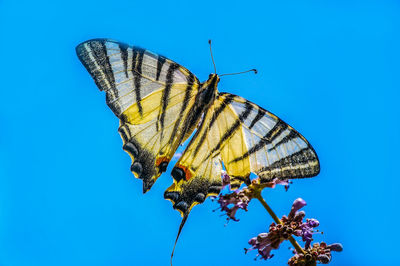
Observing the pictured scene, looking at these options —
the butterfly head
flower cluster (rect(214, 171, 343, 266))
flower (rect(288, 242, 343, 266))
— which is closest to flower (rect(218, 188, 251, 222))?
flower cluster (rect(214, 171, 343, 266))

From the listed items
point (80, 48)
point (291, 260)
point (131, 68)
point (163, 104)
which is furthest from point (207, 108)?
point (291, 260)

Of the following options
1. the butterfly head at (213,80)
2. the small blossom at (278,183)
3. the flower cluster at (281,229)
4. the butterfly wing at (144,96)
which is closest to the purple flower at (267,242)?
the flower cluster at (281,229)

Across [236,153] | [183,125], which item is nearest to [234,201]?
[236,153]

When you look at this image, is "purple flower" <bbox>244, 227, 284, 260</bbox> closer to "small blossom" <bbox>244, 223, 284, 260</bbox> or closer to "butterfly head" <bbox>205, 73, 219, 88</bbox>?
"small blossom" <bbox>244, 223, 284, 260</bbox>

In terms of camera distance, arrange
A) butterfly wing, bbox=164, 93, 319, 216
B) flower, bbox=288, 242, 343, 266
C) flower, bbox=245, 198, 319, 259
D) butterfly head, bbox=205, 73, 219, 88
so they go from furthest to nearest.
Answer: butterfly head, bbox=205, 73, 219, 88, butterfly wing, bbox=164, 93, 319, 216, flower, bbox=245, 198, 319, 259, flower, bbox=288, 242, 343, 266

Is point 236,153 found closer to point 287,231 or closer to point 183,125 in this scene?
point 183,125

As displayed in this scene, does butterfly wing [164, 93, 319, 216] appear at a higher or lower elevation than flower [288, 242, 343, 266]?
higher

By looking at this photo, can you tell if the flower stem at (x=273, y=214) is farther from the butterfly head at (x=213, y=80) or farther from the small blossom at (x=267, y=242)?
the butterfly head at (x=213, y=80)
